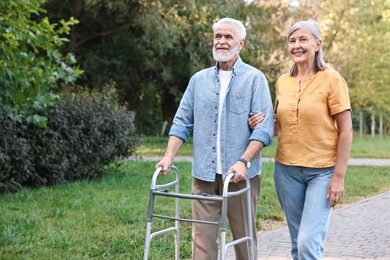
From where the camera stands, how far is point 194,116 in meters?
4.73

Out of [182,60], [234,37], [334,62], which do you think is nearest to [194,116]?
[234,37]

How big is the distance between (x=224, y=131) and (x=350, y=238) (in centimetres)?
389

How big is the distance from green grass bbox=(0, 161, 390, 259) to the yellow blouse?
8.13ft

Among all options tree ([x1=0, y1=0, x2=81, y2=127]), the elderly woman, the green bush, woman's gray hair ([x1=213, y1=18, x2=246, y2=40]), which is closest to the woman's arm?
the elderly woman

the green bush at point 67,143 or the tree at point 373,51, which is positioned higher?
the tree at point 373,51

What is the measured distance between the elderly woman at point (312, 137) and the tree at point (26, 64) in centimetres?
616

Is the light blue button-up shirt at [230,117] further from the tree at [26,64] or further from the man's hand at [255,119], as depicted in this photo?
the tree at [26,64]

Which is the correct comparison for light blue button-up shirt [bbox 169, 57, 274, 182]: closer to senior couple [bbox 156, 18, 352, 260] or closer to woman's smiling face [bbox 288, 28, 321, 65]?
senior couple [bbox 156, 18, 352, 260]

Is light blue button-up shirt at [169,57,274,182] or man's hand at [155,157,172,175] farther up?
light blue button-up shirt at [169,57,274,182]

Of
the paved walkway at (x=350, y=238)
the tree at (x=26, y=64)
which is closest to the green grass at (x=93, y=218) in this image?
the paved walkway at (x=350, y=238)

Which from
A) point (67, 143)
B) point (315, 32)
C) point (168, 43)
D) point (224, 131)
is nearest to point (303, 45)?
point (315, 32)

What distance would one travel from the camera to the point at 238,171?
427cm

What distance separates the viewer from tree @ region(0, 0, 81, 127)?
993 cm

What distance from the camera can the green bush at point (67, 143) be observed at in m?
10.8
